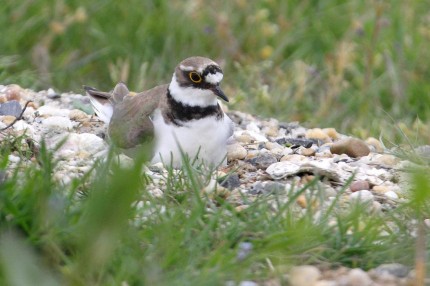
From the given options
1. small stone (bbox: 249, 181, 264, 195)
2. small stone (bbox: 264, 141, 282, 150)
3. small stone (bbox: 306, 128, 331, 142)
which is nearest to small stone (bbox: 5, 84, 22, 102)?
small stone (bbox: 264, 141, 282, 150)

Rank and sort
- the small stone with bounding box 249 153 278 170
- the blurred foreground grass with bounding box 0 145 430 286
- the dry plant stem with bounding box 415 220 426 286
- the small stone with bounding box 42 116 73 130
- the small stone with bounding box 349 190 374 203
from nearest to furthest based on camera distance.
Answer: the dry plant stem with bounding box 415 220 426 286 < the blurred foreground grass with bounding box 0 145 430 286 < the small stone with bounding box 349 190 374 203 < the small stone with bounding box 249 153 278 170 < the small stone with bounding box 42 116 73 130

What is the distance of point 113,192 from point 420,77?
18.1 feet

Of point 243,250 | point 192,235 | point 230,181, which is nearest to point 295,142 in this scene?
point 230,181

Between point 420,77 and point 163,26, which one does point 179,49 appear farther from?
point 420,77

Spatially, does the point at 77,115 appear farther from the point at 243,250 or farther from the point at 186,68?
the point at 243,250

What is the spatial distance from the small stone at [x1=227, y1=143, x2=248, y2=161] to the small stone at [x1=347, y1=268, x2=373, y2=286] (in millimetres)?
1804

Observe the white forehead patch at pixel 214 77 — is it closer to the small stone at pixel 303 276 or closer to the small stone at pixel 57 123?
the small stone at pixel 57 123

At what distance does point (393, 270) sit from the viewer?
12.0 feet

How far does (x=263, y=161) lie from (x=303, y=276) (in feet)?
5.50

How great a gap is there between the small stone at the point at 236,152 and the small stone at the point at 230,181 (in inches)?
26.4

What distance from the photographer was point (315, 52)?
8.41 m

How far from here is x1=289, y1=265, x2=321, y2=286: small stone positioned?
11.5 feet

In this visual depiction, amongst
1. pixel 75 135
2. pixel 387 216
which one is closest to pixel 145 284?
pixel 387 216

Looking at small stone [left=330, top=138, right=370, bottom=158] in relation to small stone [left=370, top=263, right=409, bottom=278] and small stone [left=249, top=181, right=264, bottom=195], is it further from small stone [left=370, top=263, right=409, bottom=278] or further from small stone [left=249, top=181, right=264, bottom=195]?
small stone [left=370, top=263, right=409, bottom=278]
